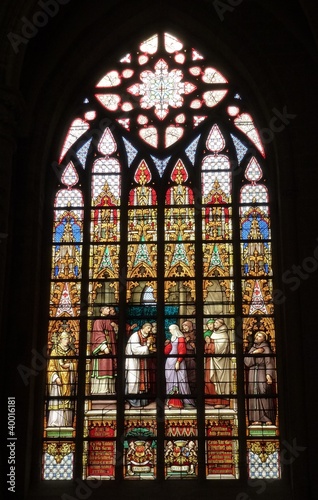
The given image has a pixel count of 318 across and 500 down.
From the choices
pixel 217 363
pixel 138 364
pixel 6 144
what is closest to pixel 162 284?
pixel 138 364

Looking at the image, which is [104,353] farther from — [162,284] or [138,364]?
[162,284]

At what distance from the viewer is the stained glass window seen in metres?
12.4

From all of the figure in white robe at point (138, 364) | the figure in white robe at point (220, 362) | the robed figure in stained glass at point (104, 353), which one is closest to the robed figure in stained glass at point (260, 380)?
the figure in white robe at point (220, 362)

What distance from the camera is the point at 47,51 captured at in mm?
13836

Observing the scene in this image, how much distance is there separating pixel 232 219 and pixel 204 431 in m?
2.73

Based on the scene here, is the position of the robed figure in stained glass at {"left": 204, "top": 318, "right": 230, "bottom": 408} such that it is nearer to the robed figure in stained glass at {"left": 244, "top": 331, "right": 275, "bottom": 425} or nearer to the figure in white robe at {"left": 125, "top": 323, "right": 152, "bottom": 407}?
the robed figure in stained glass at {"left": 244, "top": 331, "right": 275, "bottom": 425}

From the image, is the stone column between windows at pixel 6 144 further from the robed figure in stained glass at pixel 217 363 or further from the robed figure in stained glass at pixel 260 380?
the robed figure in stained glass at pixel 260 380

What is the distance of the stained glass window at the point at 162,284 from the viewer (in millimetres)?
12367

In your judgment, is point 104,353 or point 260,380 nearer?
point 260,380

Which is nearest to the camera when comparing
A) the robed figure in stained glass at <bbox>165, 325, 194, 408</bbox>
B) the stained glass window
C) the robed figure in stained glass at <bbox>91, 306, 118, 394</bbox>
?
the stained glass window

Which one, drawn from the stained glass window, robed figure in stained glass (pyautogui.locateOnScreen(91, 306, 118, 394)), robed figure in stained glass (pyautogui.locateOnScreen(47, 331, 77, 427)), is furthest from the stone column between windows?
the stained glass window

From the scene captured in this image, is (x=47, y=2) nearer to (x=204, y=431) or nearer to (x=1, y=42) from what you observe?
(x=1, y=42)

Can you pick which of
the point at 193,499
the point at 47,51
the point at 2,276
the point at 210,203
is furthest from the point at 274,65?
the point at 193,499

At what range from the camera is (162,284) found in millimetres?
13055
